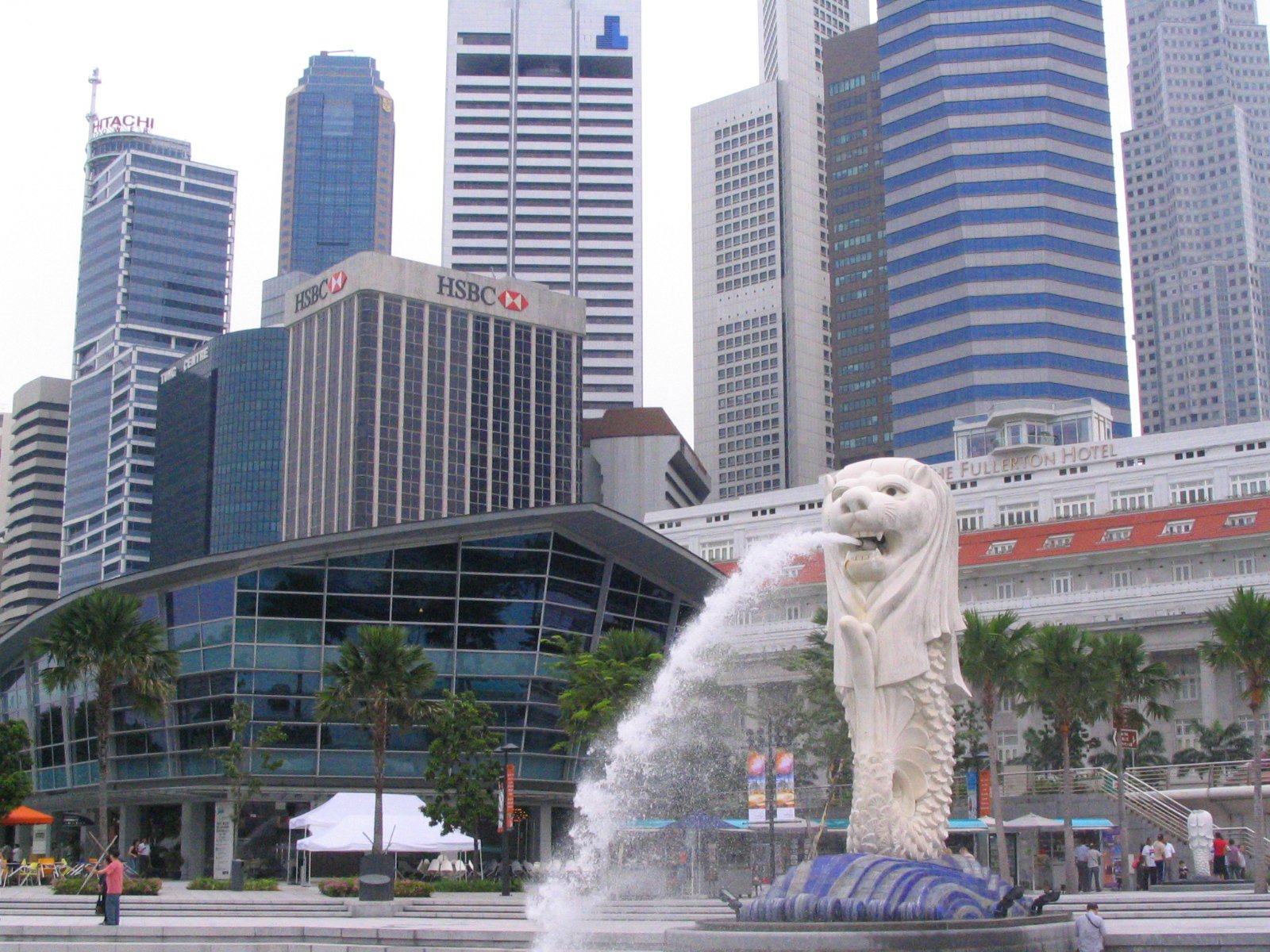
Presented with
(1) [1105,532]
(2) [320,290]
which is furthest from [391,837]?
(2) [320,290]

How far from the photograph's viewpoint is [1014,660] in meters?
47.7

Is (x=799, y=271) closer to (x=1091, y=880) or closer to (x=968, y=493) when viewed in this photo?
(x=968, y=493)

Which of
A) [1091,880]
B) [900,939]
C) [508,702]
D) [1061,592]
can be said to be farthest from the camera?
[1061,592]

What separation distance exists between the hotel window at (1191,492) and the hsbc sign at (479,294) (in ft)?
281

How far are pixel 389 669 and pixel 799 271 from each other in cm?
15143

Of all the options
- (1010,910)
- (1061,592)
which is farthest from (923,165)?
(1010,910)

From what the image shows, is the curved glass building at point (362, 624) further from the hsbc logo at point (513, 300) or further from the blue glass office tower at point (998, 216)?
the hsbc logo at point (513, 300)

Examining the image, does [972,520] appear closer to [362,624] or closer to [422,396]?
[362,624]

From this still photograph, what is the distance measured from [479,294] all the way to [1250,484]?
90620 mm

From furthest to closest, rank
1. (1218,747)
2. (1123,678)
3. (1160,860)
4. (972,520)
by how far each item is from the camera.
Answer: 1. (972,520)
2. (1218,747)
3. (1123,678)
4. (1160,860)

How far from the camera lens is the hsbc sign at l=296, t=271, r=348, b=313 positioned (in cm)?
15812

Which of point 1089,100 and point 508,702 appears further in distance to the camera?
point 1089,100

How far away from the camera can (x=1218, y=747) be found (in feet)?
215

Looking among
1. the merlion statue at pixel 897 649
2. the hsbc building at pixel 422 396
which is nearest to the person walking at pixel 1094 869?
the merlion statue at pixel 897 649
